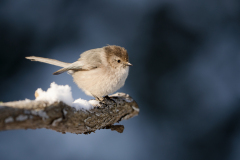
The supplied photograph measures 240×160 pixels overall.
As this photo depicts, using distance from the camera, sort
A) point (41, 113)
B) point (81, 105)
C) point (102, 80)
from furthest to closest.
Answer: point (102, 80) < point (81, 105) < point (41, 113)

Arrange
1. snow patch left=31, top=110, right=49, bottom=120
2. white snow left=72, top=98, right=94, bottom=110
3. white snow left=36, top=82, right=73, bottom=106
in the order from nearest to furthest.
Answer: snow patch left=31, top=110, right=49, bottom=120
white snow left=36, top=82, right=73, bottom=106
white snow left=72, top=98, right=94, bottom=110

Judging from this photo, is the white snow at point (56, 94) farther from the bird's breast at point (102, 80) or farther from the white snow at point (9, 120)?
the bird's breast at point (102, 80)

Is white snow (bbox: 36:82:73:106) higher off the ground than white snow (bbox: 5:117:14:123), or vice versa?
white snow (bbox: 36:82:73:106)

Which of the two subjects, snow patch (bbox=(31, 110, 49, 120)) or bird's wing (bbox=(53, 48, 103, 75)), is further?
bird's wing (bbox=(53, 48, 103, 75))

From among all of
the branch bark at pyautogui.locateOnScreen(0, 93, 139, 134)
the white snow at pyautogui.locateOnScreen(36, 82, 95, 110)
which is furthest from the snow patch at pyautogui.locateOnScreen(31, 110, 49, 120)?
the white snow at pyautogui.locateOnScreen(36, 82, 95, 110)

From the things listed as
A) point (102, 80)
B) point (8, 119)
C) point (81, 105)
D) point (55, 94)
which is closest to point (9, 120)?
point (8, 119)

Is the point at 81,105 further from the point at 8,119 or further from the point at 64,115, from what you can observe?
the point at 8,119

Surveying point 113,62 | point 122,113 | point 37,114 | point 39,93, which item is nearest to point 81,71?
point 113,62

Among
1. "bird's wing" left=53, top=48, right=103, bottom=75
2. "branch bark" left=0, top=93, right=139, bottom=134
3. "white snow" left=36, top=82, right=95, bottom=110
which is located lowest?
"branch bark" left=0, top=93, right=139, bottom=134

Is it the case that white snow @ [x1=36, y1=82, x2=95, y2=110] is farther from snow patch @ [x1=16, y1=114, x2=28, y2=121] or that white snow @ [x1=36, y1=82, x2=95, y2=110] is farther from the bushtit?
the bushtit
